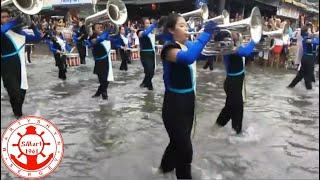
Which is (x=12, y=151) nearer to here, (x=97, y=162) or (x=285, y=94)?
(x=97, y=162)

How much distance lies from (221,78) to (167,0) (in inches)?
398

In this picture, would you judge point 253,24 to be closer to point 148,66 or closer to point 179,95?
point 179,95

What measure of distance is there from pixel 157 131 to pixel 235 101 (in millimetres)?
1264

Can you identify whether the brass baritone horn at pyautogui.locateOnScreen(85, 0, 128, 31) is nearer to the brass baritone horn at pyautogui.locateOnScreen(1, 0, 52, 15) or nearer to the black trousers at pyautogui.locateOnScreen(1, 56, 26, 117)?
the brass baritone horn at pyautogui.locateOnScreen(1, 0, 52, 15)

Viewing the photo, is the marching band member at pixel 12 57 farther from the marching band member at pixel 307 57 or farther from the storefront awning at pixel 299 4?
the storefront awning at pixel 299 4

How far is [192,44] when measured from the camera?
4512 mm

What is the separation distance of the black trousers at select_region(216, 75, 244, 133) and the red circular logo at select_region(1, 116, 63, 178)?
151 inches

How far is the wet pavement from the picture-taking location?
549cm

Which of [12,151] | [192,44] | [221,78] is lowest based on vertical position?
[221,78]

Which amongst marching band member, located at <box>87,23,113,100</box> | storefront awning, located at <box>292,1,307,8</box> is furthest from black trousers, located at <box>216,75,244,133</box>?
storefront awning, located at <box>292,1,307,8</box>

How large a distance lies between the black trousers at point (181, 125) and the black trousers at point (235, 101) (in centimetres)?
209

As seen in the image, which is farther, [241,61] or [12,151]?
[241,61]

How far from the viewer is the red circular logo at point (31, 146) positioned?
328cm

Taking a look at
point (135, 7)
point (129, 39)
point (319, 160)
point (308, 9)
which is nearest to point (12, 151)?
point (319, 160)
